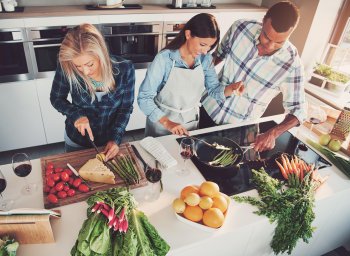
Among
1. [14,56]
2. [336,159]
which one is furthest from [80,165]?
[14,56]

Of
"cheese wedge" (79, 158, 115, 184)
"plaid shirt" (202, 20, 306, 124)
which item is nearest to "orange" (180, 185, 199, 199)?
"cheese wedge" (79, 158, 115, 184)

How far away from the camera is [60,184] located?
54.6 inches

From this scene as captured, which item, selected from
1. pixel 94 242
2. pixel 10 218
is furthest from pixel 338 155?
pixel 10 218

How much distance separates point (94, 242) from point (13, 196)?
55 cm

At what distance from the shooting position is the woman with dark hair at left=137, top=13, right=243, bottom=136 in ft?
5.40

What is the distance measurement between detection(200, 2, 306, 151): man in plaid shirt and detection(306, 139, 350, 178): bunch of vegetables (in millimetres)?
218

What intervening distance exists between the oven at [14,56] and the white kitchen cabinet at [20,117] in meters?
0.07

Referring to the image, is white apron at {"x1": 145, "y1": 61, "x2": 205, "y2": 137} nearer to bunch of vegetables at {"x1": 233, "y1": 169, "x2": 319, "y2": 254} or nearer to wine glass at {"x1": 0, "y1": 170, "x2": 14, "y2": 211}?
bunch of vegetables at {"x1": 233, "y1": 169, "x2": 319, "y2": 254}

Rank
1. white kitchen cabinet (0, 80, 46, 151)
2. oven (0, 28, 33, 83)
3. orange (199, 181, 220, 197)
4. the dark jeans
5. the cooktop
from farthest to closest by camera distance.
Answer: white kitchen cabinet (0, 80, 46, 151), oven (0, 28, 33, 83), the dark jeans, the cooktop, orange (199, 181, 220, 197)

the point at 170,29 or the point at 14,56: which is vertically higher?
the point at 170,29

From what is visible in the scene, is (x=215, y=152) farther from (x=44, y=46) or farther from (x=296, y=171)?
(x=44, y=46)

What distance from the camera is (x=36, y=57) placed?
268 centimetres

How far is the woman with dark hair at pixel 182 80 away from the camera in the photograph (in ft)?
5.40

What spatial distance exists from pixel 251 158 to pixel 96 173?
35.8 inches
